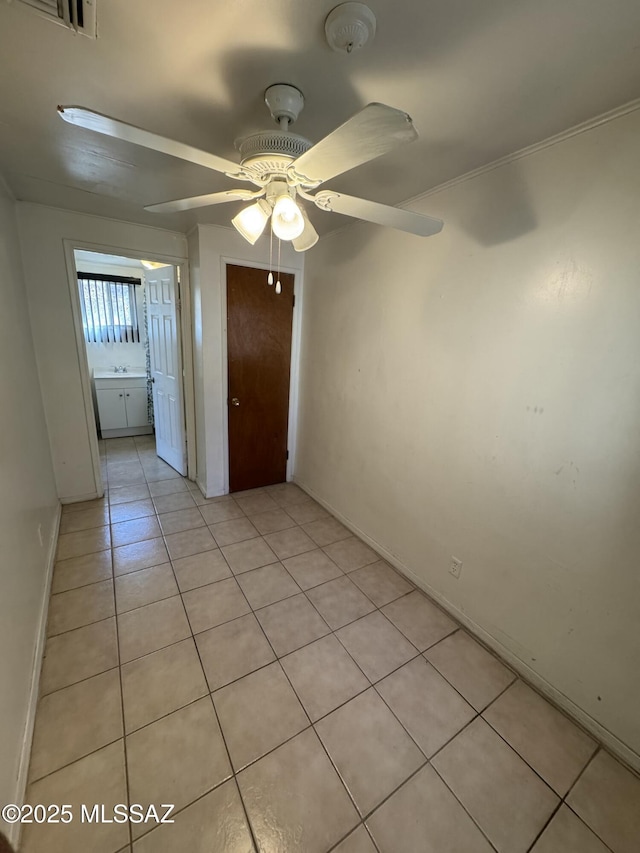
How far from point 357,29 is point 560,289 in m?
1.12

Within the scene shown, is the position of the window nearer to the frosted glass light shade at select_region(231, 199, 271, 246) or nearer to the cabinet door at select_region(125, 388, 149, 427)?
the cabinet door at select_region(125, 388, 149, 427)

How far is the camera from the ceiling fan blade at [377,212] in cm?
114

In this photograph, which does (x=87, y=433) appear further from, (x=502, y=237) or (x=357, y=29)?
(x=502, y=237)

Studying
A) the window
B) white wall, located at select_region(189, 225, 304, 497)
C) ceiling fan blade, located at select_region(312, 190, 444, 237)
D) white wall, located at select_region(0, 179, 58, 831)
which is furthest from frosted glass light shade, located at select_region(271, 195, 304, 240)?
the window

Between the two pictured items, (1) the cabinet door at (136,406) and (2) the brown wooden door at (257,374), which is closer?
(2) the brown wooden door at (257,374)

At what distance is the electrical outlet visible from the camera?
1.85 m

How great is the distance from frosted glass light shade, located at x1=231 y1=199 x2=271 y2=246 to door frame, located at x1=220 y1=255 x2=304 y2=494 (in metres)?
1.50

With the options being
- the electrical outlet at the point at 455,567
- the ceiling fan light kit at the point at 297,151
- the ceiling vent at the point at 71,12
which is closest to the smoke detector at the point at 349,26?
the ceiling fan light kit at the point at 297,151

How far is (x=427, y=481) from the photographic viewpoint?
6.53 ft

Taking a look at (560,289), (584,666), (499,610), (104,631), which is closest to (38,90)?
(560,289)

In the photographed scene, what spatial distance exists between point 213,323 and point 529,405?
2.29 metres

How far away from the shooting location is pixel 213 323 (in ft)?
8.75

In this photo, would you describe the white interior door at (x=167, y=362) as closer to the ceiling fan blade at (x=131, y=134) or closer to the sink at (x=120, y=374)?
the sink at (x=120, y=374)

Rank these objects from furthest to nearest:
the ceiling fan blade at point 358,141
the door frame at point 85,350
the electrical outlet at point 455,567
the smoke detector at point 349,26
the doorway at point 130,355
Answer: the doorway at point 130,355 < the door frame at point 85,350 < the electrical outlet at point 455,567 < the smoke detector at point 349,26 < the ceiling fan blade at point 358,141
